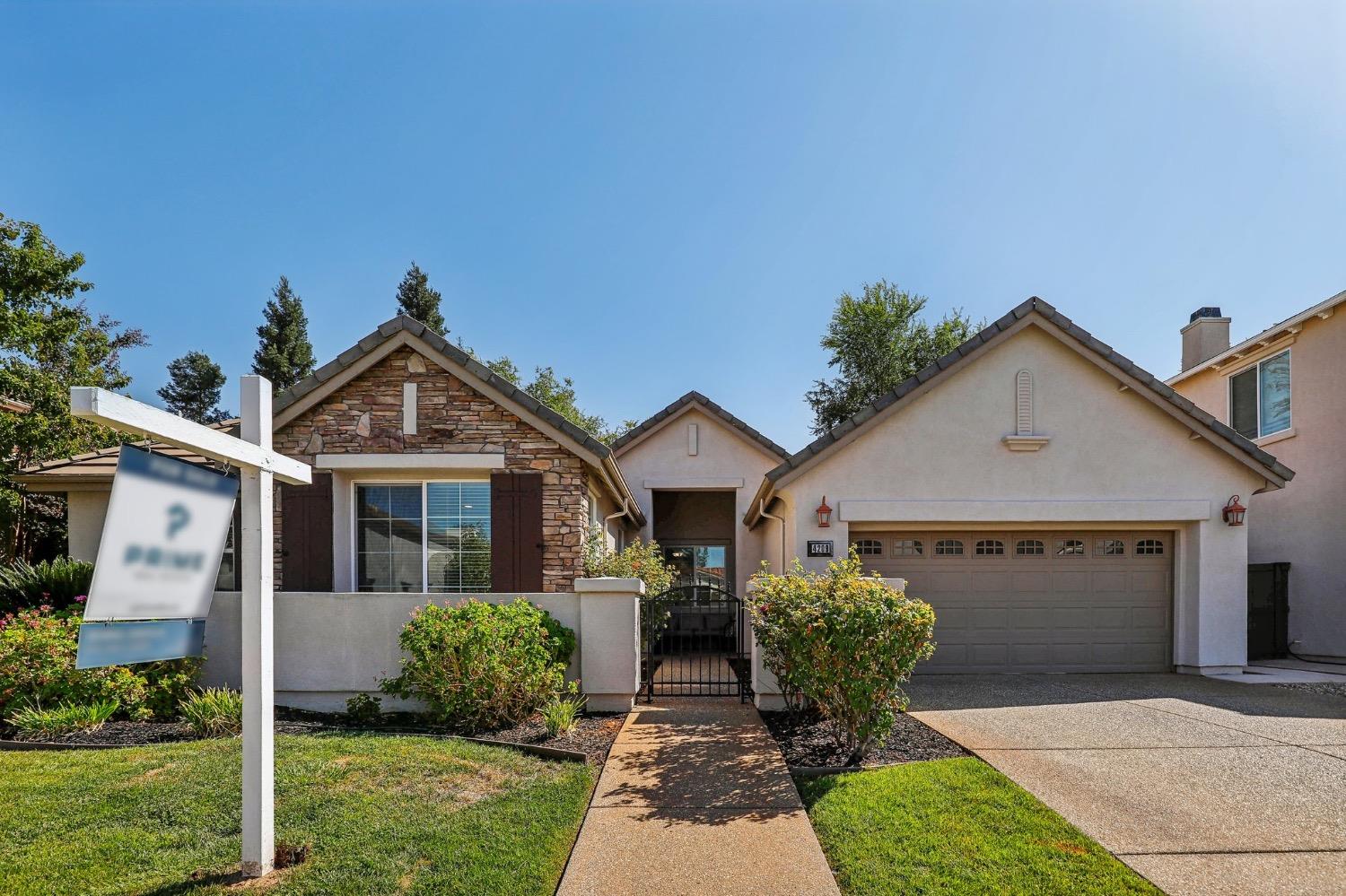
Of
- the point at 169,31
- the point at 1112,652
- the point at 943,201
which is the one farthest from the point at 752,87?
the point at 1112,652

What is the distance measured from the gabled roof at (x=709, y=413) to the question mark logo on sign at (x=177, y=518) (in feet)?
44.2

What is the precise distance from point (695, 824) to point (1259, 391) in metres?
16.2

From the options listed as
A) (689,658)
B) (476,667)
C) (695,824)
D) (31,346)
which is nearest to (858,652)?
(695,824)

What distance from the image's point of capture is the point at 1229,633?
1053 cm

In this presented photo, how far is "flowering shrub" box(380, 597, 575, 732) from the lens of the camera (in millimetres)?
7117

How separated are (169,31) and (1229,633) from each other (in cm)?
1788

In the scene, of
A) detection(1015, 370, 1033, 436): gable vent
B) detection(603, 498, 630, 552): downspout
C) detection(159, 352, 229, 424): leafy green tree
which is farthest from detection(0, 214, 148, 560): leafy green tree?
detection(159, 352, 229, 424): leafy green tree

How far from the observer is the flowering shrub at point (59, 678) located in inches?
277

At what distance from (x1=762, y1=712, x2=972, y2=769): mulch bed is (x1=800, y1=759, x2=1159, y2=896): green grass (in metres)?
0.46

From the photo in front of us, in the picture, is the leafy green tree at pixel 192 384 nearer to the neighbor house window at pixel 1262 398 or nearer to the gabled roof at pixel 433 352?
the gabled roof at pixel 433 352

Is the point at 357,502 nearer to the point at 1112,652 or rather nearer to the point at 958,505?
the point at 958,505

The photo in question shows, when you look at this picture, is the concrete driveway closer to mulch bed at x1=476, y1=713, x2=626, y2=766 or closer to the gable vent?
mulch bed at x1=476, y1=713, x2=626, y2=766

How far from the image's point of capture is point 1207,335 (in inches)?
650

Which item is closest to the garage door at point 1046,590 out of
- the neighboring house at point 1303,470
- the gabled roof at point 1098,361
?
the gabled roof at point 1098,361
